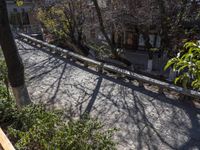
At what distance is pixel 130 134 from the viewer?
4457mm

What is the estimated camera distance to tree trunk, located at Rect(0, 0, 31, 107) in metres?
3.70

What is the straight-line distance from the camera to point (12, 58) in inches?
154

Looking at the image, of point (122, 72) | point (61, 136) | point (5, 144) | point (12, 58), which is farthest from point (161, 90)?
point (5, 144)

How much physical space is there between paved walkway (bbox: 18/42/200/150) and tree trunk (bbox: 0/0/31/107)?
147 centimetres

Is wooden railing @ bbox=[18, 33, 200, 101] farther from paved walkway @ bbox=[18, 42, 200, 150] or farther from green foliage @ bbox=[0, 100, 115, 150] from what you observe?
green foliage @ bbox=[0, 100, 115, 150]

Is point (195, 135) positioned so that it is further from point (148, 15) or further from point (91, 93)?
point (148, 15)

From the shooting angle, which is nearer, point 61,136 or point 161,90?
point 61,136

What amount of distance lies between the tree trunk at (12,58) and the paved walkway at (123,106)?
1.47 meters

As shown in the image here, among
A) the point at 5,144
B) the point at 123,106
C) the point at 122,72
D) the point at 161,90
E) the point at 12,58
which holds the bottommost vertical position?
the point at 123,106

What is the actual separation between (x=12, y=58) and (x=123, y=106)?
3.22 metres

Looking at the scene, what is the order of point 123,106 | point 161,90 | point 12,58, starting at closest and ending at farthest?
point 12,58
point 123,106
point 161,90

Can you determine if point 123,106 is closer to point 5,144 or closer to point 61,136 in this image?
point 61,136

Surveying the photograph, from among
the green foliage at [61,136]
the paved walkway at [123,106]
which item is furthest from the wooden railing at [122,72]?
the green foliage at [61,136]

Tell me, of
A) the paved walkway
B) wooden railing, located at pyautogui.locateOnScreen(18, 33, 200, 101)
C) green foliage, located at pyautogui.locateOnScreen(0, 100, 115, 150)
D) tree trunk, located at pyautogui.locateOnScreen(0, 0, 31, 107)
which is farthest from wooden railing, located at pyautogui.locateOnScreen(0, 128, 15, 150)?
wooden railing, located at pyautogui.locateOnScreen(18, 33, 200, 101)
